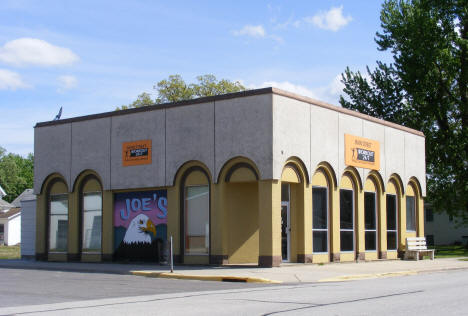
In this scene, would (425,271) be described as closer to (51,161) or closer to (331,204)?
(331,204)

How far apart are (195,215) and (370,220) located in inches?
341

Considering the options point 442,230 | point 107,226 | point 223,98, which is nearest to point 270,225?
→ point 223,98

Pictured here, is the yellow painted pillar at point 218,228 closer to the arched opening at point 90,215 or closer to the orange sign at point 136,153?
the orange sign at point 136,153

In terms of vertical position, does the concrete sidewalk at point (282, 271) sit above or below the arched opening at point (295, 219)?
below

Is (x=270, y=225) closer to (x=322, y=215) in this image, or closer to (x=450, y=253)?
(x=322, y=215)

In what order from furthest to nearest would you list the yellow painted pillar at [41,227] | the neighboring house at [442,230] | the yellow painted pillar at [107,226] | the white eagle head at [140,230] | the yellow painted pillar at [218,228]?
the neighboring house at [442,230]
the yellow painted pillar at [41,227]
the yellow painted pillar at [107,226]
the white eagle head at [140,230]
the yellow painted pillar at [218,228]

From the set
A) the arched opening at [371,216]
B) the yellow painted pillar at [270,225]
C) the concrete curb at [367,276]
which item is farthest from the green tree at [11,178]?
the concrete curb at [367,276]

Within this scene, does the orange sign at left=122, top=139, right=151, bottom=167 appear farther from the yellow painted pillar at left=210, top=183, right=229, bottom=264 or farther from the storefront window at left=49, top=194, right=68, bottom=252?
the storefront window at left=49, top=194, right=68, bottom=252

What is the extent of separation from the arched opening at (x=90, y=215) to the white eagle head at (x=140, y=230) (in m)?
1.76

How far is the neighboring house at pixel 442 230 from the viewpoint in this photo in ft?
213

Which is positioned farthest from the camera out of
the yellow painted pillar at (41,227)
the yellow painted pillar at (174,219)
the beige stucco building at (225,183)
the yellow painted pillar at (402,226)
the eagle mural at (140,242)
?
the yellow painted pillar at (402,226)

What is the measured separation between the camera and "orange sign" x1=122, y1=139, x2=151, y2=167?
26750 mm

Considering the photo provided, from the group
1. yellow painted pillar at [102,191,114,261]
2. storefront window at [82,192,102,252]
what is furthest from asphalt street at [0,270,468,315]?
storefront window at [82,192,102,252]

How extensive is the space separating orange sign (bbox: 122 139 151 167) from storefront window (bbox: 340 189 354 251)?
8378mm
